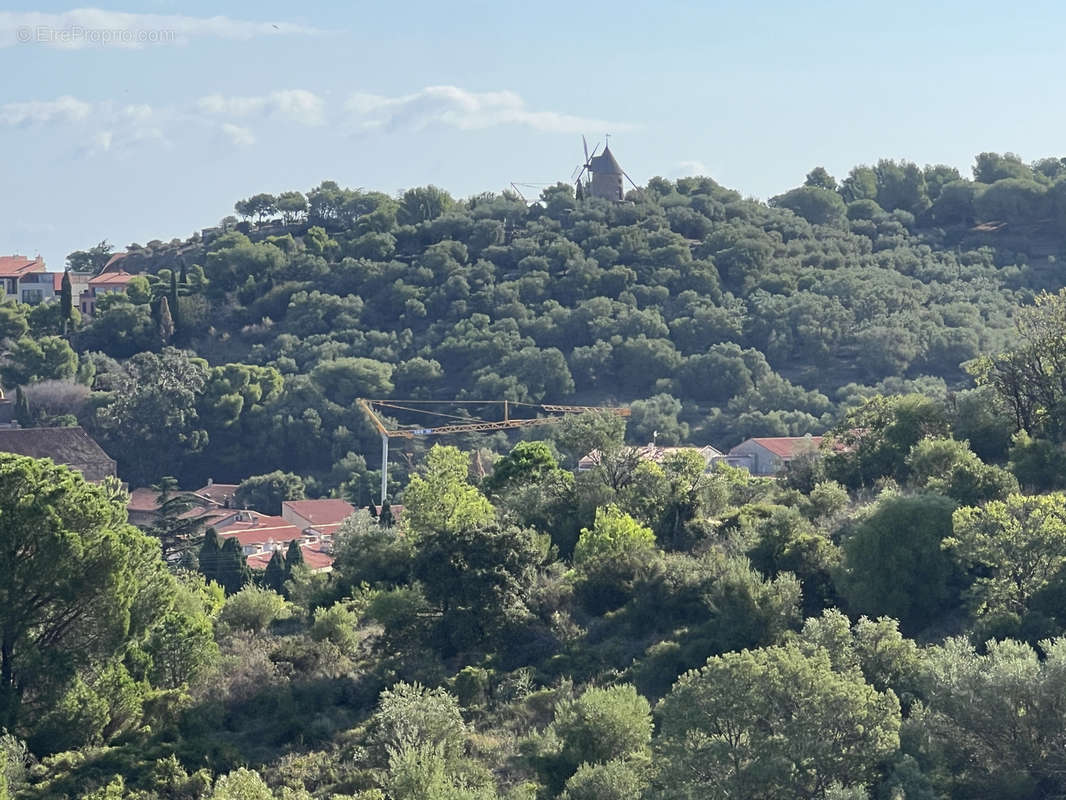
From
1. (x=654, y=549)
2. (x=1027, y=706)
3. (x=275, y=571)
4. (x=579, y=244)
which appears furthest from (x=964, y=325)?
(x=1027, y=706)

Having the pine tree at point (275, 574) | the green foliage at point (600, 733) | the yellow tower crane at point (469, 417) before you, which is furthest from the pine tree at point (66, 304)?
the green foliage at point (600, 733)

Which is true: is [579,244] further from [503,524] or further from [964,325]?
[503,524]

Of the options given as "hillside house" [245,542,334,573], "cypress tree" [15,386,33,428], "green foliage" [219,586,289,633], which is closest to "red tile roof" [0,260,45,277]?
"cypress tree" [15,386,33,428]

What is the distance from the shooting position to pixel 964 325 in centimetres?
8656

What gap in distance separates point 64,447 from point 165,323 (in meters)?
26.4

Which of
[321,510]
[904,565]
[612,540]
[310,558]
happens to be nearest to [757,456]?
[321,510]

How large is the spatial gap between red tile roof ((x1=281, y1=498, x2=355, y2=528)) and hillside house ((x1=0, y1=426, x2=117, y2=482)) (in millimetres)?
7716

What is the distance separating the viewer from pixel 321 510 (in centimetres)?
6981

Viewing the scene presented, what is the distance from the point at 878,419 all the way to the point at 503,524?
10472 mm

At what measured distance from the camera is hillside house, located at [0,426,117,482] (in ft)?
225

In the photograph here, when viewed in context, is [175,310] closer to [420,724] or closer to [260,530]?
[260,530]

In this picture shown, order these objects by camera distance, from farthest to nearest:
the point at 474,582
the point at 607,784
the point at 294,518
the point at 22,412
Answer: the point at 22,412 < the point at 294,518 < the point at 474,582 < the point at 607,784

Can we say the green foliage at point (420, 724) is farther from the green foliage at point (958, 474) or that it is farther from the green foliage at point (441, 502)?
the green foliage at point (958, 474)

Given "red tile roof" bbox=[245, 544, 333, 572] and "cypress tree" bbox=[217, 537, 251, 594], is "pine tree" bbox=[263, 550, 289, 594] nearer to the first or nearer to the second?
"cypress tree" bbox=[217, 537, 251, 594]
